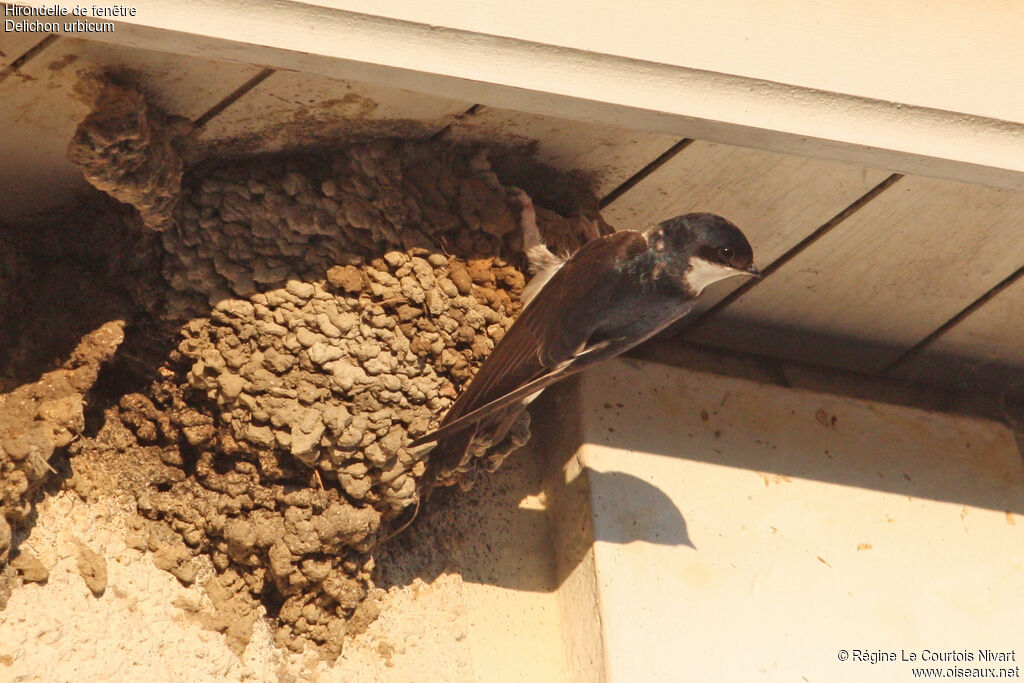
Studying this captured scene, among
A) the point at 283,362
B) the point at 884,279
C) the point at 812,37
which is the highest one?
the point at 812,37

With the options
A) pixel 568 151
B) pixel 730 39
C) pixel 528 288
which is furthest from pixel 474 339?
pixel 730 39

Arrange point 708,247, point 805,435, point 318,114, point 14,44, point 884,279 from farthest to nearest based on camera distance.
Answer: point 805,435 < point 884,279 < point 708,247 < point 318,114 < point 14,44

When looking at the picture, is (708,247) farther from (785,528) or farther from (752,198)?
(785,528)

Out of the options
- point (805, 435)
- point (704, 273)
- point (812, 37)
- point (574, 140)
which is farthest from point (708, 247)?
point (805, 435)

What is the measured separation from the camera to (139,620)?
138 inches

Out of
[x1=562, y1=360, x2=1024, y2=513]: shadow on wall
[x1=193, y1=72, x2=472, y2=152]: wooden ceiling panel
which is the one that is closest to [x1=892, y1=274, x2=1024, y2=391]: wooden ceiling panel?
[x1=562, y1=360, x2=1024, y2=513]: shadow on wall

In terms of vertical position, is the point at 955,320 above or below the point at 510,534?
above

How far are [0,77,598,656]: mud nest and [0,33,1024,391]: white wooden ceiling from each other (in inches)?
5.7

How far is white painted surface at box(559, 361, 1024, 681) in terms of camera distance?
12.8 ft

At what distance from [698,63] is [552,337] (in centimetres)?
87

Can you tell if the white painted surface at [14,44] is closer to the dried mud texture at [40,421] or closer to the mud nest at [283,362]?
the mud nest at [283,362]

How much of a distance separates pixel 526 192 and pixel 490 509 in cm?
92

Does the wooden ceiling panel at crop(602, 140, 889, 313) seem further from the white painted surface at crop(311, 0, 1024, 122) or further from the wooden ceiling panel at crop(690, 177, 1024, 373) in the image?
the white painted surface at crop(311, 0, 1024, 122)

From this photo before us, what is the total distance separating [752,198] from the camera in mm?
4109
